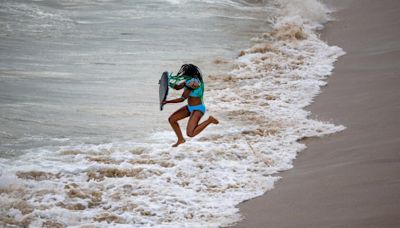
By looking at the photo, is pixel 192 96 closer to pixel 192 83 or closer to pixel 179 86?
pixel 192 83

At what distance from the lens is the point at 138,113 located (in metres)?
12.4

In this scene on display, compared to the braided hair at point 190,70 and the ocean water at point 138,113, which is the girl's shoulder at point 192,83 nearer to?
the braided hair at point 190,70

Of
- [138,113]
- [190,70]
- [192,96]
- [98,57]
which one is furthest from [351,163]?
[98,57]

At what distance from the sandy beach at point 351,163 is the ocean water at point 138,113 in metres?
0.34

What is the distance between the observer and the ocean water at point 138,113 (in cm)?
848

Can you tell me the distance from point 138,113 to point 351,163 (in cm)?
441

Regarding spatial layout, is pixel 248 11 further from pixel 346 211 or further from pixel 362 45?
pixel 346 211

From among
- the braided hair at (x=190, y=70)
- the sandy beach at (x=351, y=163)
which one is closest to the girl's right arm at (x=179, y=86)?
the braided hair at (x=190, y=70)

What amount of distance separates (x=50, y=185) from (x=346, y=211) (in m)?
3.70

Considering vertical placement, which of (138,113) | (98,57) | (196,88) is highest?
(196,88)

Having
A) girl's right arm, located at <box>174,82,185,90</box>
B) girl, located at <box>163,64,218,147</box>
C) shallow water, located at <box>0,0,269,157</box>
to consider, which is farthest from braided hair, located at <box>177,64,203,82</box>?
shallow water, located at <box>0,0,269,157</box>

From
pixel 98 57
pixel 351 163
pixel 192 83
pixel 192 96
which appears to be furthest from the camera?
pixel 98 57

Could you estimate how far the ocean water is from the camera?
334 inches

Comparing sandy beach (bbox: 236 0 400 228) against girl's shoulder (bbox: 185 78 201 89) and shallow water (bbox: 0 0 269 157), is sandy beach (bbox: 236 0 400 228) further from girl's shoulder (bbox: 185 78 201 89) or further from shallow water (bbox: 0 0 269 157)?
shallow water (bbox: 0 0 269 157)
